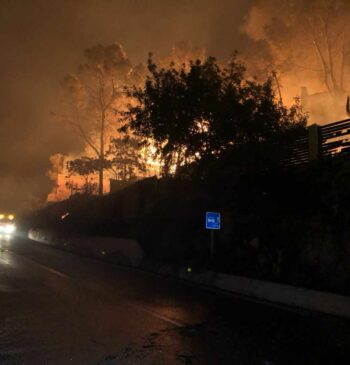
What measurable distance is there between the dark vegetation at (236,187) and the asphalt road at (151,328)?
251 centimetres

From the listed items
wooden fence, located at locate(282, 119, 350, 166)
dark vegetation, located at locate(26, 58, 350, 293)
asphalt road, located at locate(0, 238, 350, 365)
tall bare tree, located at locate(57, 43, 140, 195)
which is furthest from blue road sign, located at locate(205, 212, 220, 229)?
tall bare tree, located at locate(57, 43, 140, 195)

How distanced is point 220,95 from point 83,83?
2178 cm

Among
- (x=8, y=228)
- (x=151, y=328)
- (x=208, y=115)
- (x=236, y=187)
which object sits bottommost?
(x=151, y=328)

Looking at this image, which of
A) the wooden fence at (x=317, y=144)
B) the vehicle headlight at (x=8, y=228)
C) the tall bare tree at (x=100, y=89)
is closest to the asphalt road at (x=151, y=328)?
the wooden fence at (x=317, y=144)

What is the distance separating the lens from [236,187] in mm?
17469

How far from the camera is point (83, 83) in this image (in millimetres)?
37688

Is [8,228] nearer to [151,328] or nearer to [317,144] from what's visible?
[317,144]

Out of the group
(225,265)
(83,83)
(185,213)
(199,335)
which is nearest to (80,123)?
(83,83)

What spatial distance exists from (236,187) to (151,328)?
34.0 feet

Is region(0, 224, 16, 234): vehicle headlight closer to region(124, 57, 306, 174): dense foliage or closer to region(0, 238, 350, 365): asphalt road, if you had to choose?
region(124, 57, 306, 174): dense foliage

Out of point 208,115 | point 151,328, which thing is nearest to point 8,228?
point 208,115

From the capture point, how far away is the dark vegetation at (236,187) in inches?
496

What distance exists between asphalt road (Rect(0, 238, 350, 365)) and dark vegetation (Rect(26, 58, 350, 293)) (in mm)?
2510

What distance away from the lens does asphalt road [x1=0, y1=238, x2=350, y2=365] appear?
6234mm
